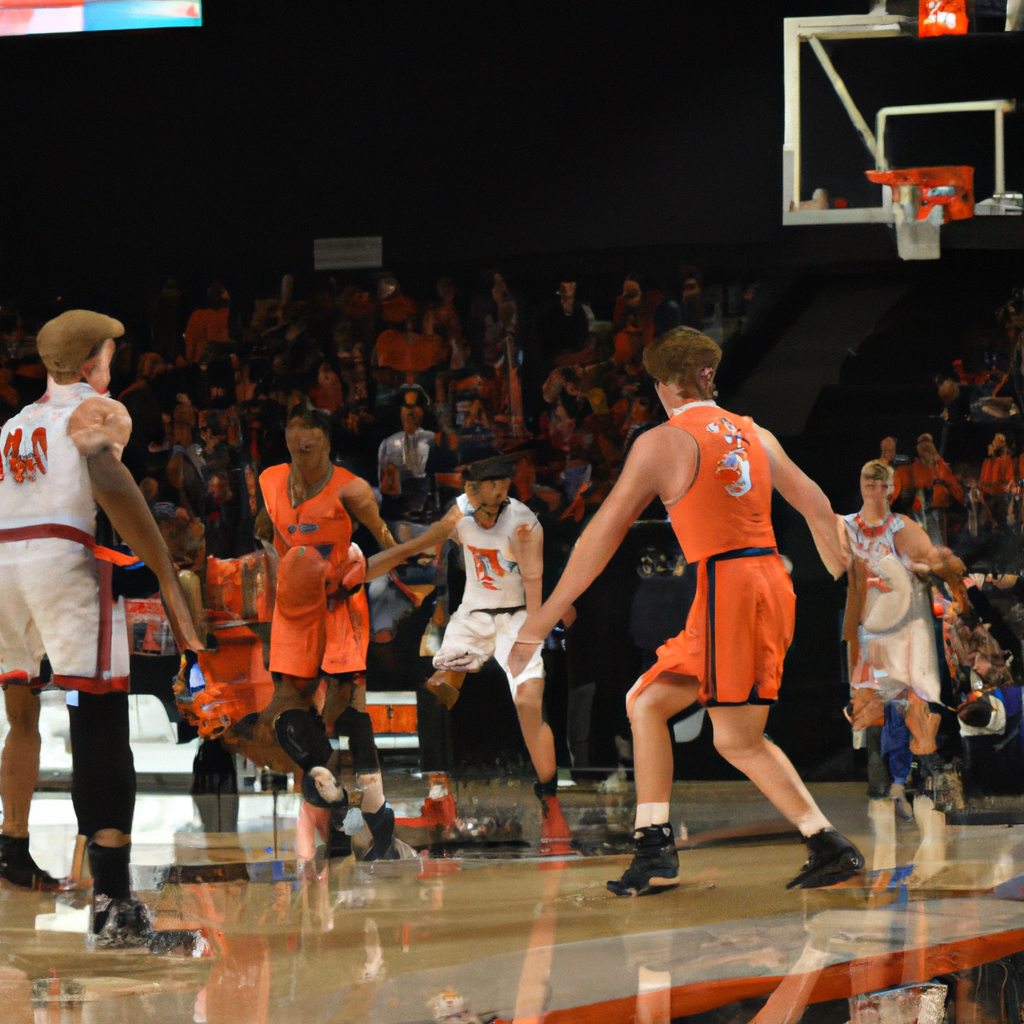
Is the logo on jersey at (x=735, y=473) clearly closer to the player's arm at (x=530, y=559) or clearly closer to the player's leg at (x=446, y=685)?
the player's arm at (x=530, y=559)

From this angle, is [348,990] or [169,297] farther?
[169,297]

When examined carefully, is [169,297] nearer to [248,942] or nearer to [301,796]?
[301,796]

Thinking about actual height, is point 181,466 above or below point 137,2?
below

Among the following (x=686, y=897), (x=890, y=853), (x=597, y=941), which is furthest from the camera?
(x=890, y=853)

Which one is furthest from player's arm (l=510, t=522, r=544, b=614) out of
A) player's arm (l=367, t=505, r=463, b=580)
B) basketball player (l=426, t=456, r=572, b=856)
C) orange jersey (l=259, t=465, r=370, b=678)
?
orange jersey (l=259, t=465, r=370, b=678)

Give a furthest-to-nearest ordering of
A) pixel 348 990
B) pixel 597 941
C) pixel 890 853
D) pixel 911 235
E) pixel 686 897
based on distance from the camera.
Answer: pixel 911 235 < pixel 890 853 < pixel 686 897 < pixel 597 941 < pixel 348 990

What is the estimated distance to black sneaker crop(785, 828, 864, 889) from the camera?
145 inches

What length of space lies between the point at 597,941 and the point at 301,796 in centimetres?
203

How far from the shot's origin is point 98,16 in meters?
4.98

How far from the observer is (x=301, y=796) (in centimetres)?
499

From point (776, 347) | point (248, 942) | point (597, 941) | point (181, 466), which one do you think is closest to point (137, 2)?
point (181, 466)

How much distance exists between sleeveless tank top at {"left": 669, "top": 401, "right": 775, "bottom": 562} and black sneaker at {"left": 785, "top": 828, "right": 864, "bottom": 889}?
860 millimetres

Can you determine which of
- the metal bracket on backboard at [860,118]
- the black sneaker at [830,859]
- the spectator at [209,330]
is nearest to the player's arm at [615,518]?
the black sneaker at [830,859]

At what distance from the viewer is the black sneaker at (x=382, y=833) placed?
4684 mm
